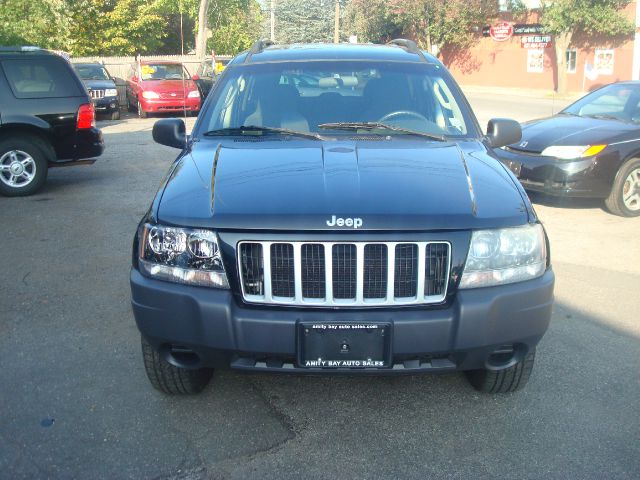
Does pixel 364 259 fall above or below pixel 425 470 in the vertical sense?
above

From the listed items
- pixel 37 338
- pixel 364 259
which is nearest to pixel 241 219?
pixel 364 259

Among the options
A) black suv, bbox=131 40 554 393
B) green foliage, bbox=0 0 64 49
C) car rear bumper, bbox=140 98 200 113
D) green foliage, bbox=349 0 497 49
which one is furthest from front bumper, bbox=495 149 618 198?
green foliage, bbox=349 0 497 49

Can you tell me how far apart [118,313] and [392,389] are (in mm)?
2211

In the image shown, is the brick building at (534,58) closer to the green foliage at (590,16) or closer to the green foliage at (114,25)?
the green foliage at (590,16)

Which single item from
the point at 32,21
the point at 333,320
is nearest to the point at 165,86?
the point at 32,21

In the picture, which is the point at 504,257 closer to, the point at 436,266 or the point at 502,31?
the point at 436,266

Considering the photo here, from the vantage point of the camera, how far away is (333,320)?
3082 millimetres

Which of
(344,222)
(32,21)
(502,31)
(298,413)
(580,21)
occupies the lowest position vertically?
(298,413)

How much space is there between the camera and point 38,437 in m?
3.39

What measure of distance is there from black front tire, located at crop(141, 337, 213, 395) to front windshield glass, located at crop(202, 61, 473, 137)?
157 cm

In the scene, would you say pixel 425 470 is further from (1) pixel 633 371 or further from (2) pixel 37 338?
(2) pixel 37 338

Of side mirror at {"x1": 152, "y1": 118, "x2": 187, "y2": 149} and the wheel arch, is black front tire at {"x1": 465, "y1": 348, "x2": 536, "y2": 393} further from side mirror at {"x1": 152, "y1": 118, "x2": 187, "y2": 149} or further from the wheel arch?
the wheel arch

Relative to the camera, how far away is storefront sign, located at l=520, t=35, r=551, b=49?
4034 cm

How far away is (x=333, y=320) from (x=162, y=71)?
19.8m
